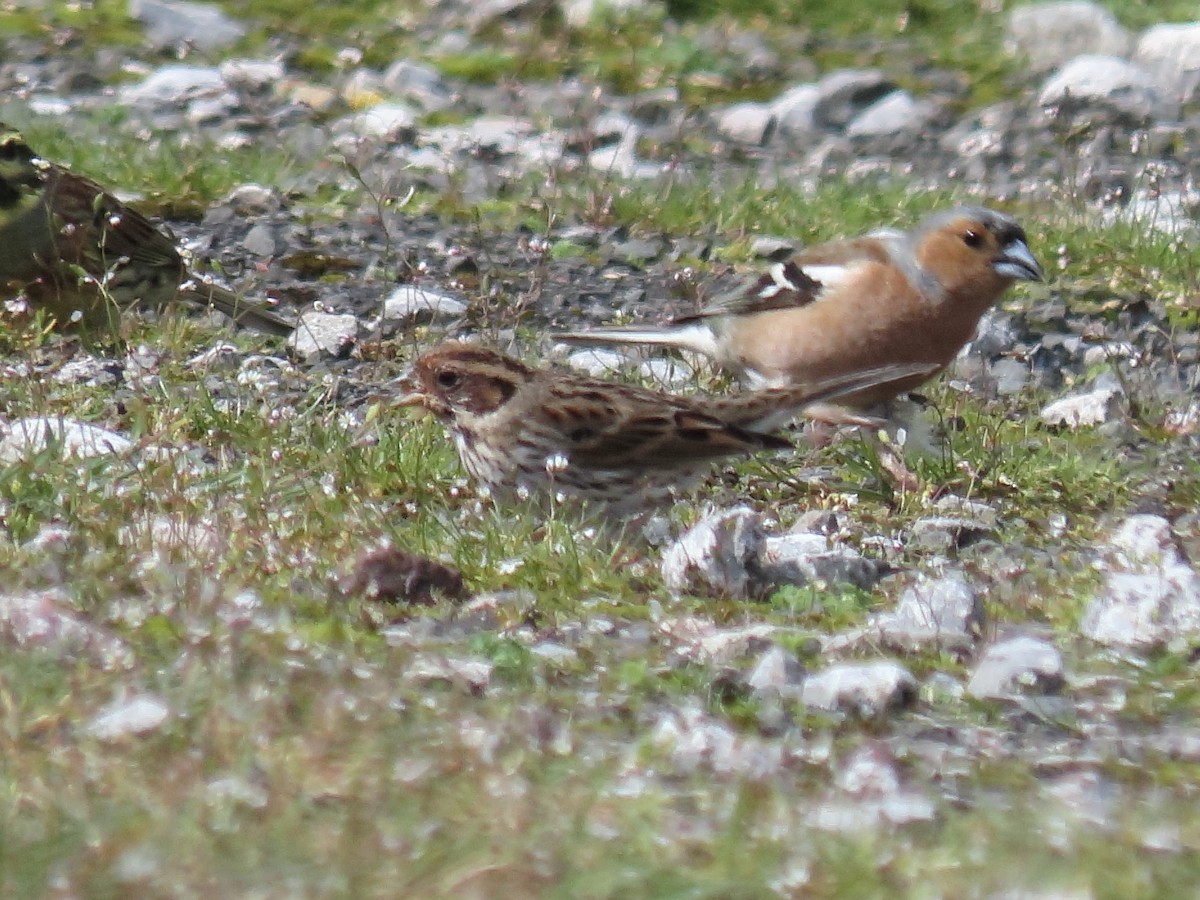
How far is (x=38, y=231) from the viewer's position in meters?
7.56

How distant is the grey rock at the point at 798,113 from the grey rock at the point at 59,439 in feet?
24.7

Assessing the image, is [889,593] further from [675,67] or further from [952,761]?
[675,67]

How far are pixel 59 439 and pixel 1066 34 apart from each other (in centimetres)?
1096

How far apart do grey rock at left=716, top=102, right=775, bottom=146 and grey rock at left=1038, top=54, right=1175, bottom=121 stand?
173 centimetres

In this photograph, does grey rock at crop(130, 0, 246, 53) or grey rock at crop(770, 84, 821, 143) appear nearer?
Answer: grey rock at crop(770, 84, 821, 143)

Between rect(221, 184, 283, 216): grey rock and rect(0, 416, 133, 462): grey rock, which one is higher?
rect(0, 416, 133, 462): grey rock

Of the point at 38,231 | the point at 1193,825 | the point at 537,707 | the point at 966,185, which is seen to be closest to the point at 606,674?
the point at 537,707

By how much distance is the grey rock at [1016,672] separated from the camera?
447 cm

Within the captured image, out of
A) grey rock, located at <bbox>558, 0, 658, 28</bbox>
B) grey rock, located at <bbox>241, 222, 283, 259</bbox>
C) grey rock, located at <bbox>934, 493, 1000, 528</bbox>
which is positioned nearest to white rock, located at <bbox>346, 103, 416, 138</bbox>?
grey rock, located at <bbox>241, 222, 283, 259</bbox>

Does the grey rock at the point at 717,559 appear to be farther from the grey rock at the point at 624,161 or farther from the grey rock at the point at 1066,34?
Result: the grey rock at the point at 1066,34

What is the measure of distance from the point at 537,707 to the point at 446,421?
2.26 metres

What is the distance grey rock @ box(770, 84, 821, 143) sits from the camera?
13.1 metres

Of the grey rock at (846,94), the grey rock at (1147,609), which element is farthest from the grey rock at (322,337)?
the grey rock at (846,94)

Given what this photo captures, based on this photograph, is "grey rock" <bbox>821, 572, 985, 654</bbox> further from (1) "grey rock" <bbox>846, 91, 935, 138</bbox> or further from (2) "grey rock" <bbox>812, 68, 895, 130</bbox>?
(2) "grey rock" <bbox>812, 68, 895, 130</bbox>
